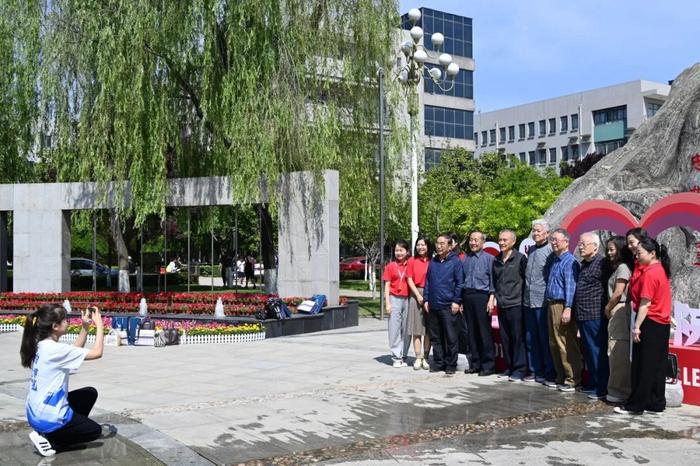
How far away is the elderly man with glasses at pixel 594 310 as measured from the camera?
7988 mm

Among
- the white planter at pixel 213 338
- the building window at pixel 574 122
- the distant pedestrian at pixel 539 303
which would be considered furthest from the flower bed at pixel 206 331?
the building window at pixel 574 122

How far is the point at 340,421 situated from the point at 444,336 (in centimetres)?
306

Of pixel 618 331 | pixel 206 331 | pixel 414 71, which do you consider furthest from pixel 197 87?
pixel 618 331

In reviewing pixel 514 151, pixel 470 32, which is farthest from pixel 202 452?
pixel 514 151

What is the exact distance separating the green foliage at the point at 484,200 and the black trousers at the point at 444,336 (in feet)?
64.2

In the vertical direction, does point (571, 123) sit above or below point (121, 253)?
above

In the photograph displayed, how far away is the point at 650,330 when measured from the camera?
7.29m

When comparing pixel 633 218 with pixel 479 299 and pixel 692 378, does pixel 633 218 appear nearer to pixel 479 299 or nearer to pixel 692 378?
pixel 479 299

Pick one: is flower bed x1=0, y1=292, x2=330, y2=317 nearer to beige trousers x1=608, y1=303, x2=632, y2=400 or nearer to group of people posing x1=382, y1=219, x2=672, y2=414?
group of people posing x1=382, y1=219, x2=672, y2=414

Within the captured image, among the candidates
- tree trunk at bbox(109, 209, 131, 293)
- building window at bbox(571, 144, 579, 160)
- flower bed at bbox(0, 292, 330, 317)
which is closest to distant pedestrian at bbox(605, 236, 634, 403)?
flower bed at bbox(0, 292, 330, 317)

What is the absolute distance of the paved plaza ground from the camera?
5930 mm

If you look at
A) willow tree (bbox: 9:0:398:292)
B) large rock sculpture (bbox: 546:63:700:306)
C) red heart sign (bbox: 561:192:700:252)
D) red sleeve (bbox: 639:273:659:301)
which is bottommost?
red sleeve (bbox: 639:273:659:301)

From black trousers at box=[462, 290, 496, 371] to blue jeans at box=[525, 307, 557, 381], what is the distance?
0.57m

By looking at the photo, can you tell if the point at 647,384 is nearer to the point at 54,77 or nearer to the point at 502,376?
the point at 502,376
